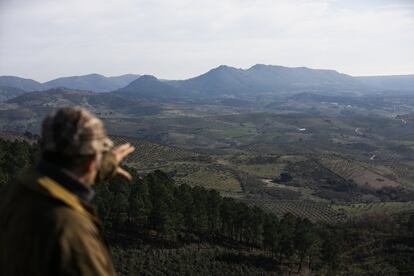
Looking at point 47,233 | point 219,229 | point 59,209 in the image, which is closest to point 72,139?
point 59,209

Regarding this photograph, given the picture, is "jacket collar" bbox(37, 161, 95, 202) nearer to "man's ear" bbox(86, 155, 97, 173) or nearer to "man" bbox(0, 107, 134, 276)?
"man" bbox(0, 107, 134, 276)

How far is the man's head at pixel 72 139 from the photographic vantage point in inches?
105

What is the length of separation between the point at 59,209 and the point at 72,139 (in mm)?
383

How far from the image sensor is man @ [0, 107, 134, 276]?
2.46 m

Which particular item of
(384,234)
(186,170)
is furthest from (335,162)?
(384,234)

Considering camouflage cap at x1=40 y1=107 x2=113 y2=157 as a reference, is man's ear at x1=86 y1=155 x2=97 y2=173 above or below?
below

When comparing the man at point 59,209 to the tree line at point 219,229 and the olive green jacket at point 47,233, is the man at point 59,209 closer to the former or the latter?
the olive green jacket at point 47,233

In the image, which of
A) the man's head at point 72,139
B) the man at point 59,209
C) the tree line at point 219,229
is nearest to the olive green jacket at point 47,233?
the man at point 59,209

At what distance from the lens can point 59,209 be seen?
8.32ft

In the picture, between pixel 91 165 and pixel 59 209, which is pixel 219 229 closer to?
pixel 91 165

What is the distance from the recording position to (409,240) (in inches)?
2259

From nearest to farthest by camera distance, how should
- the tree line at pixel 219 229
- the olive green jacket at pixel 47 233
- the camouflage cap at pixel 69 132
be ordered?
the olive green jacket at pixel 47 233, the camouflage cap at pixel 69 132, the tree line at pixel 219 229

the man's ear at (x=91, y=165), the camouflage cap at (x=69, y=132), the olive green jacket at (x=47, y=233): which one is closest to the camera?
the olive green jacket at (x=47, y=233)

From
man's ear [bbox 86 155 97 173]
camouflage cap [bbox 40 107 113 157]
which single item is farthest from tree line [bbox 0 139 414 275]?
camouflage cap [bbox 40 107 113 157]
